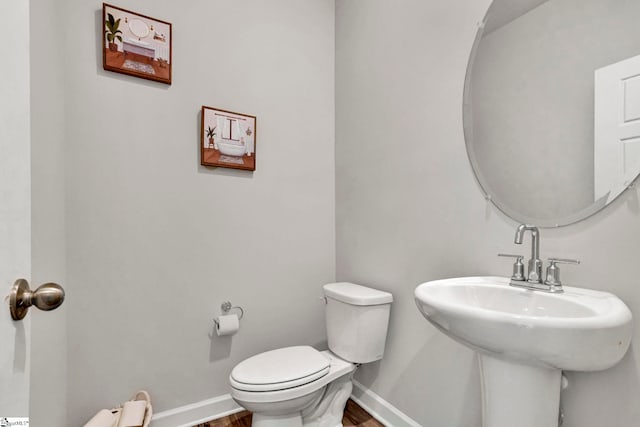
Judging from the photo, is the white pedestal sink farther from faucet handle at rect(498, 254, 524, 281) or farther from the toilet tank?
the toilet tank

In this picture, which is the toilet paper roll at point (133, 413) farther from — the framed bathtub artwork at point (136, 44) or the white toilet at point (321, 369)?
the framed bathtub artwork at point (136, 44)

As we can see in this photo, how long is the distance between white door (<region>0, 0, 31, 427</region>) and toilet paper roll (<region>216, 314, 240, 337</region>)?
44.8 inches

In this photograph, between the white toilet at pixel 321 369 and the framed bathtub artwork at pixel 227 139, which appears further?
the framed bathtub artwork at pixel 227 139

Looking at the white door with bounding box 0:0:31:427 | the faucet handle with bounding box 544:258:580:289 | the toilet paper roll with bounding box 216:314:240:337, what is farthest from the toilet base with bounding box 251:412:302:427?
the faucet handle with bounding box 544:258:580:289

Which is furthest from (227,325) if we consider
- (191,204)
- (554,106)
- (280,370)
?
(554,106)

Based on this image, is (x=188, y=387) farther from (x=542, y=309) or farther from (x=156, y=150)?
(x=542, y=309)

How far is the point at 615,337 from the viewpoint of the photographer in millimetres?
738

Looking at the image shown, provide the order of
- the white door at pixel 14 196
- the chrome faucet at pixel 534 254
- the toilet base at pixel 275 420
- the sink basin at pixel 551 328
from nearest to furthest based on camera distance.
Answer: the white door at pixel 14 196
the sink basin at pixel 551 328
the chrome faucet at pixel 534 254
the toilet base at pixel 275 420

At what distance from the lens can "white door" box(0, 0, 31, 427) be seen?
1.67ft

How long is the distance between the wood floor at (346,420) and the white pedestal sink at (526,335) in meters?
0.88

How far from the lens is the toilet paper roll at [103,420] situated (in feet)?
4.29

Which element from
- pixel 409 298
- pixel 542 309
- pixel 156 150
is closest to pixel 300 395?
pixel 409 298

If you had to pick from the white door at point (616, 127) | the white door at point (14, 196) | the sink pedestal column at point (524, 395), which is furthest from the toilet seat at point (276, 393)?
the white door at point (616, 127)

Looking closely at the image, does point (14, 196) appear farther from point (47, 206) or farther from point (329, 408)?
point (329, 408)
